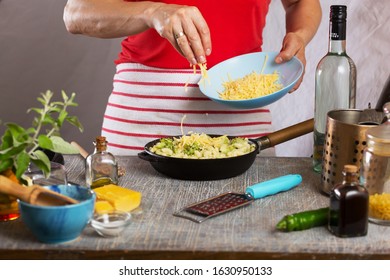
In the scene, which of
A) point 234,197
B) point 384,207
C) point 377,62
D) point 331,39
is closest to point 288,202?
point 234,197

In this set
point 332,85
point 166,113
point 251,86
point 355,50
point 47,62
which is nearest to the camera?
point 332,85

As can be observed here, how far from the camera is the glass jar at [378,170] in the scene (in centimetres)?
138

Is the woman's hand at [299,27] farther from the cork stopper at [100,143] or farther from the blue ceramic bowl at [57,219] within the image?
the blue ceramic bowl at [57,219]

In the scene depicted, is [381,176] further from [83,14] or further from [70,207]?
[83,14]

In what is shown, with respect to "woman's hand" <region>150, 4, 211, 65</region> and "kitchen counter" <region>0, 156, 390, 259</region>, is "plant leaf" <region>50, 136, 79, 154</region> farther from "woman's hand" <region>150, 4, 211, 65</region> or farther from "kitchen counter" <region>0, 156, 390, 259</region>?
"woman's hand" <region>150, 4, 211, 65</region>

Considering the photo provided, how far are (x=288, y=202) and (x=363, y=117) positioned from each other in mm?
302

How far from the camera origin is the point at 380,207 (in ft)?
4.50

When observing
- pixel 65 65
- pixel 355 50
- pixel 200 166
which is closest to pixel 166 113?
pixel 200 166

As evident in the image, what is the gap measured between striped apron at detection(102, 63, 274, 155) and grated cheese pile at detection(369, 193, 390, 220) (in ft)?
2.61

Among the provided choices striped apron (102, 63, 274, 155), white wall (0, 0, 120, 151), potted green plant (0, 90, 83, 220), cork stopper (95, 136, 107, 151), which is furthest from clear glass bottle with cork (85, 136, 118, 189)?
white wall (0, 0, 120, 151)

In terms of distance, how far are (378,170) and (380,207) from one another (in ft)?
0.31

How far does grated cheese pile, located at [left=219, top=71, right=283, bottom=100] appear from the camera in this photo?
6.28 feet

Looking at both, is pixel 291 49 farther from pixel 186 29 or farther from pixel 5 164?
pixel 5 164

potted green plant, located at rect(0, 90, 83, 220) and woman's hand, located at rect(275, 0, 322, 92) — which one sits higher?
woman's hand, located at rect(275, 0, 322, 92)
